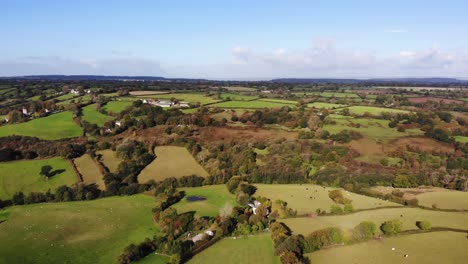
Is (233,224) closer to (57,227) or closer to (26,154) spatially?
(57,227)

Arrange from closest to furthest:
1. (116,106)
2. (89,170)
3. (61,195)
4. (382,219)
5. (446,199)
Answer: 1. (382,219)
2. (446,199)
3. (61,195)
4. (89,170)
5. (116,106)

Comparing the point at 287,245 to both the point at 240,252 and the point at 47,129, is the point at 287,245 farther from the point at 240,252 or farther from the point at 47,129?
the point at 47,129

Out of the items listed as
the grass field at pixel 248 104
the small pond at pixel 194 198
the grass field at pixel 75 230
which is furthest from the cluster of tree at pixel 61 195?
the grass field at pixel 248 104

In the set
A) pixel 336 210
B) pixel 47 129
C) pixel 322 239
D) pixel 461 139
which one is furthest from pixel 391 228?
pixel 47 129

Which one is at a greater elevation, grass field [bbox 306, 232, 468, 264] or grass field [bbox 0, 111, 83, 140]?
grass field [bbox 0, 111, 83, 140]

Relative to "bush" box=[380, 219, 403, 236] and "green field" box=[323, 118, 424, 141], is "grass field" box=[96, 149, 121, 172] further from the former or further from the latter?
"green field" box=[323, 118, 424, 141]

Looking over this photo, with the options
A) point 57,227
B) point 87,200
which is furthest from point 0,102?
point 57,227

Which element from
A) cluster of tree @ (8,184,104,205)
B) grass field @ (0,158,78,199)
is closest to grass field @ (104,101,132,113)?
grass field @ (0,158,78,199)
